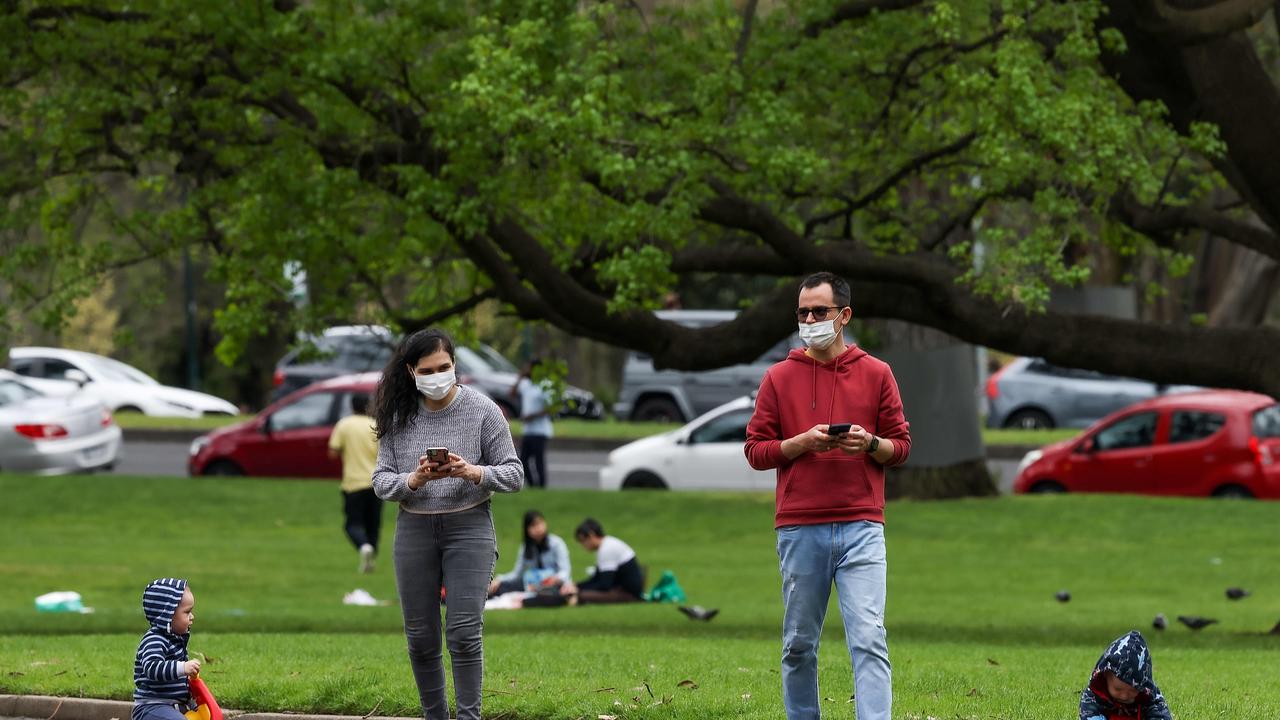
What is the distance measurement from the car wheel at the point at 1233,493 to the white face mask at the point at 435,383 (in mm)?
18464

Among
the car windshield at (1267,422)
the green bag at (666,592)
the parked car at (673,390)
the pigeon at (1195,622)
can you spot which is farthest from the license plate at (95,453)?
the pigeon at (1195,622)

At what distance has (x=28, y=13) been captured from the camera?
14789 mm

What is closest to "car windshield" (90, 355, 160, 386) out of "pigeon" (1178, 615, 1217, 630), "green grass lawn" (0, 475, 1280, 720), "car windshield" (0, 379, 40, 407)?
"car windshield" (0, 379, 40, 407)

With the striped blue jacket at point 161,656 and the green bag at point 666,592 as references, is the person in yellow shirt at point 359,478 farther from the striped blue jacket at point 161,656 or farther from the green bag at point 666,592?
the striped blue jacket at point 161,656

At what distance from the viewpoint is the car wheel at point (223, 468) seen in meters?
27.8

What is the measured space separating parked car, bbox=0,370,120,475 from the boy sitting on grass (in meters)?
21.1

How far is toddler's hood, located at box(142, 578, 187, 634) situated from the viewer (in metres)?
7.25

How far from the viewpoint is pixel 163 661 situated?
7.27 m

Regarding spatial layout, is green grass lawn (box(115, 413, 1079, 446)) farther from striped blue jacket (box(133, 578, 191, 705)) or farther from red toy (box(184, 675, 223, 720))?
striped blue jacket (box(133, 578, 191, 705))

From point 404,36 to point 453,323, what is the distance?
350cm

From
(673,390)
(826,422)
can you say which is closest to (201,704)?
(826,422)

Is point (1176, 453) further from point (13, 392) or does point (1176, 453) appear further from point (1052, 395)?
point (13, 392)

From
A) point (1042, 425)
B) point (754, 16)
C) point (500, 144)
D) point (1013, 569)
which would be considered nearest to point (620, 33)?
point (754, 16)

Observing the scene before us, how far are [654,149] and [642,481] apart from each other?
14136 millimetres
